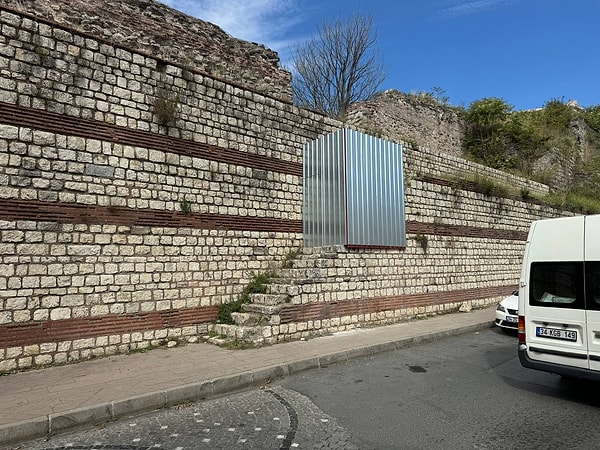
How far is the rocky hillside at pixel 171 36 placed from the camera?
9312 mm

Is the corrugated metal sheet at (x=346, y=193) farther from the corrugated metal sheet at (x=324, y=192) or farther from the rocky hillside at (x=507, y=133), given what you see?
the rocky hillside at (x=507, y=133)

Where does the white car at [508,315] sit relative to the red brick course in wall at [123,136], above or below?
below

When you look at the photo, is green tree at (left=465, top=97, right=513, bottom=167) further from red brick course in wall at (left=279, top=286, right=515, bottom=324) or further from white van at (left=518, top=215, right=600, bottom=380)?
white van at (left=518, top=215, right=600, bottom=380)

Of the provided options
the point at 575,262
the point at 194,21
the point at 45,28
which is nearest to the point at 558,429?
the point at 575,262

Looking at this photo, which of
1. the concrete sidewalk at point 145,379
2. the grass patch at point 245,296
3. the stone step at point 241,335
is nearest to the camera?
the concrete sidewalk at point 145,379

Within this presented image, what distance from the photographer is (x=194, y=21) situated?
442 inches

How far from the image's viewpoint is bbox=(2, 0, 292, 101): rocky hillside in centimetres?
931

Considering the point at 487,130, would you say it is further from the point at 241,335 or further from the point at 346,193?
the point at 241,335

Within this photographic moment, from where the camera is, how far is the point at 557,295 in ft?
18.8

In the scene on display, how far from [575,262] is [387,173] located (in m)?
6.78

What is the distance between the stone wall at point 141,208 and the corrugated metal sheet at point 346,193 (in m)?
0.35

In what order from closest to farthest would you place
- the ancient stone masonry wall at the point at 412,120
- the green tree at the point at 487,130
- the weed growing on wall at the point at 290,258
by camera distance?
the weed growing on wall at the point at 290,258
the ancient stone masonry wall at the point at 412,120
the green tree at the point at 487,130

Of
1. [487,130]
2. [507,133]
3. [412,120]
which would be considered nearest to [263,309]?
[412,120]

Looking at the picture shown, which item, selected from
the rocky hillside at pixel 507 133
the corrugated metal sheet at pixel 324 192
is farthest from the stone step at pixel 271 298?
the rocky hillside at pixel 507 133
